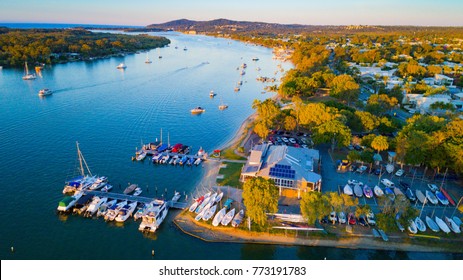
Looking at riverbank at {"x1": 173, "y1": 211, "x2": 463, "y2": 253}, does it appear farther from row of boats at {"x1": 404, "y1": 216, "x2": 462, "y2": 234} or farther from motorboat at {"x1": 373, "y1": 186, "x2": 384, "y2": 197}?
motorboat at {"x1": 373, "y1": 186, "x2": 384, "y2": 197}

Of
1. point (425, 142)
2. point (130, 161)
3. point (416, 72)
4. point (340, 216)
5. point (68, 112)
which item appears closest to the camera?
point (340, 216)

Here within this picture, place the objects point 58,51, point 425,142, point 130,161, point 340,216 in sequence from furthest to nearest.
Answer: point 58,51
point 130,161
point 425,142
point 340,216

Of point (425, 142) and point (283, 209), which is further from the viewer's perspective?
point (425, 142)

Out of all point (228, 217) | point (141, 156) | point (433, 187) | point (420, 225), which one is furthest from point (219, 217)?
point (433, 187)

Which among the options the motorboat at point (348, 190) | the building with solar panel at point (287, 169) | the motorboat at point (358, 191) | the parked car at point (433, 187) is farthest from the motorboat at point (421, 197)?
the building with solar panel at point (287, 169)

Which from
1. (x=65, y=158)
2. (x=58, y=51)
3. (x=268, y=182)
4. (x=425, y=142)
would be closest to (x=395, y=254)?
(x=268, y=182)

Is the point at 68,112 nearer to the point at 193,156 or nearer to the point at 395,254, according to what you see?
the point at 193,156

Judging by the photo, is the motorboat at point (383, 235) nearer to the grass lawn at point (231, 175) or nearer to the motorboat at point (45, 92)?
the grass lawn at point (231, 175)
